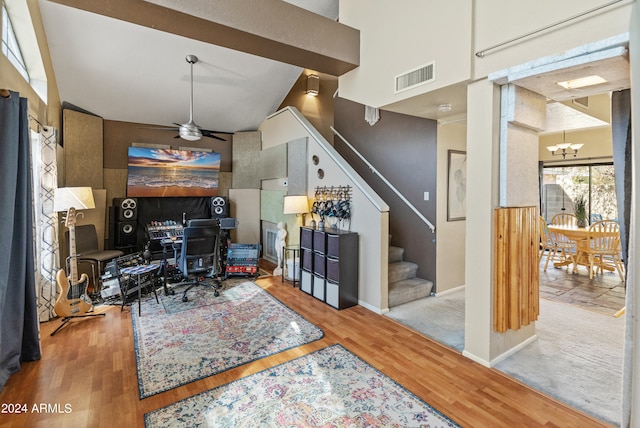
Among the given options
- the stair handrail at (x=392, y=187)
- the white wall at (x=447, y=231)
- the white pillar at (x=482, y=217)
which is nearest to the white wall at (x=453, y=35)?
the white pillar at (x=482, y=217)

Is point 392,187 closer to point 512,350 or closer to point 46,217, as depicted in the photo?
point 512,350

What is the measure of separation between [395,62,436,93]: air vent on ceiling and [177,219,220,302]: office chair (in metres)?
2.97

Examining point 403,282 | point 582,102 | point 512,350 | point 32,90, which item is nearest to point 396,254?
point 403,282

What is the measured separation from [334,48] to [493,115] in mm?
1922

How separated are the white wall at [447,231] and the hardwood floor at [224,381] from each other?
144 cm

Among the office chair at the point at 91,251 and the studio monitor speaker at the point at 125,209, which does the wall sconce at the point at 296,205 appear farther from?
the studio monitor speaker at the point at 125,209

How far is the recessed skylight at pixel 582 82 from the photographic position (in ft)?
7.39

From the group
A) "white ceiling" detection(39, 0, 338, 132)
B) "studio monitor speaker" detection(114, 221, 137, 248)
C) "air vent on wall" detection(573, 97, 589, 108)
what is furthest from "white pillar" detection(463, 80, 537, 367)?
"studio monitor speaker" detection(114, 221, 137, 248)

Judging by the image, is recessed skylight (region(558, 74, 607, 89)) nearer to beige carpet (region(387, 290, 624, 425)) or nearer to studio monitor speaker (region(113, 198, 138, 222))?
beige carpet (region(387, 290, 624, 425))

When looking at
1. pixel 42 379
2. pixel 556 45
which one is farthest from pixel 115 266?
pixel 556 45

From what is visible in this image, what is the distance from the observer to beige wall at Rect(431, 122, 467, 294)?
4.26m

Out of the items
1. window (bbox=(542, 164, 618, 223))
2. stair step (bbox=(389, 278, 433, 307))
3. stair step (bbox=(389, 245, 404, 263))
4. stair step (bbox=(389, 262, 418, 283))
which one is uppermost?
window (bbox=(542, 164, 618, 223))

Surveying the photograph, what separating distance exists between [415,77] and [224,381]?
126 inches

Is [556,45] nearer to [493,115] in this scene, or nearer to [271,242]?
[493,115]
